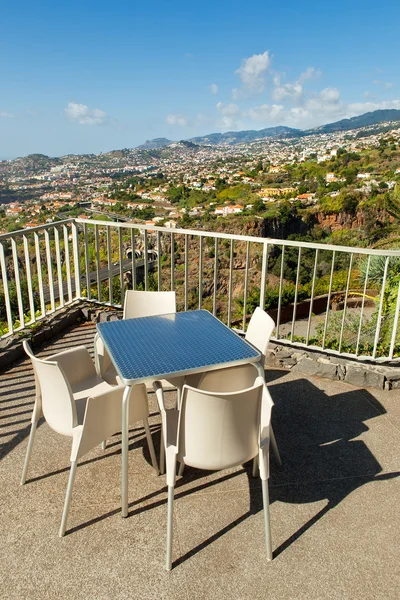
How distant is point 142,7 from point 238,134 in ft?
482

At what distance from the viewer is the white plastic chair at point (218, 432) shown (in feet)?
5.90

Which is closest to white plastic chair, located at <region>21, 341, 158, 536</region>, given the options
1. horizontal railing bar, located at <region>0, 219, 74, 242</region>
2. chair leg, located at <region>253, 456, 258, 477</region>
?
chair leg, located at <region>253, 456, 258, 477</region>

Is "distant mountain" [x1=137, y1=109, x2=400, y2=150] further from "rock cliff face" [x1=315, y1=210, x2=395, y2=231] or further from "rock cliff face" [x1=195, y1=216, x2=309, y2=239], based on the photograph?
"rock cliff face" [x1=195, y1=216, x2=309, y2=239]

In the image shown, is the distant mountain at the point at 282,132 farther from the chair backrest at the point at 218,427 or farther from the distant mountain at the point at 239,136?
the chair backrest at the point at 218,427

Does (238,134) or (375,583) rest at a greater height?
(238,134)

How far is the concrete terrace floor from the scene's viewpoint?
5.96ft

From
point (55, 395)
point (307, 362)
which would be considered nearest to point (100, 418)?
point (55, 395)

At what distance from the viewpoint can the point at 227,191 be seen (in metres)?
39.3

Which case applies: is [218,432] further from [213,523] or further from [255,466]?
[255,466]

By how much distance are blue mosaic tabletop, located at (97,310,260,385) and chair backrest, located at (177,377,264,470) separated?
0.33 metres

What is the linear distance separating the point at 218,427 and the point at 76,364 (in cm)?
119

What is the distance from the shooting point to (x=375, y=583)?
5.99 ft

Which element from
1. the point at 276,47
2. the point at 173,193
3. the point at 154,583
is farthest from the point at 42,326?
the point at 276,47

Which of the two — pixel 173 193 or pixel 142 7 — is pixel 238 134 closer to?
pixel 173 193
